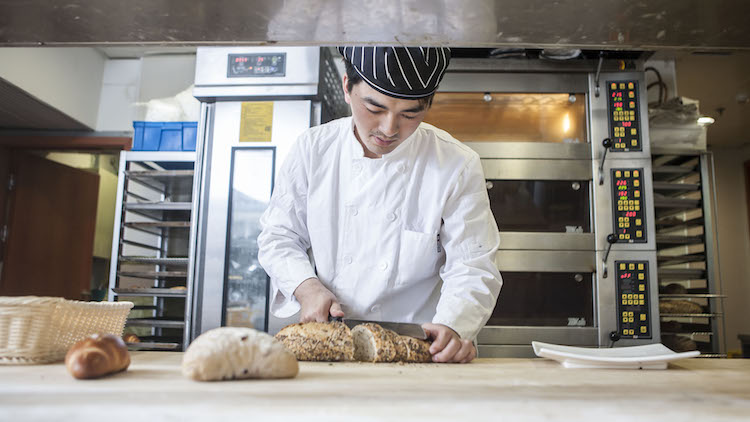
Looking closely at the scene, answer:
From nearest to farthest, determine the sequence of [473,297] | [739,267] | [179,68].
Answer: [473,297]
[179,68]
[739,267]

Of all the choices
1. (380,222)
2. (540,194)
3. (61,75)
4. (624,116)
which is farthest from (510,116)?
(61,75)

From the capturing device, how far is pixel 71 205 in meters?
5.70

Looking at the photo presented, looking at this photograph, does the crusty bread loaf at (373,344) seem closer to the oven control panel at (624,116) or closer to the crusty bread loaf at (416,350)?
the crusty bread loaf at (416,350)

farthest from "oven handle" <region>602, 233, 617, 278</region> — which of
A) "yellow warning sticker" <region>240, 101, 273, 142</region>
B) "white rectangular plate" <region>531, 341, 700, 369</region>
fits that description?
"yellow warning sticker" <region>240, 101, 273, 142</region>

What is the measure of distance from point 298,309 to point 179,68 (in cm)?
365

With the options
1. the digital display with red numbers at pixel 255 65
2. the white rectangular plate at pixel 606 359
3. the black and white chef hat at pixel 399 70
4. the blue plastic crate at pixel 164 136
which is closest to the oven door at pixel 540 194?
the digital display with red numbers at pixel 255 65

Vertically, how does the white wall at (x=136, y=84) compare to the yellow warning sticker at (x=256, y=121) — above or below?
above

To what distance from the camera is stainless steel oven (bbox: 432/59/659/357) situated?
2.75 metres

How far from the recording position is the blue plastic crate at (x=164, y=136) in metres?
3.47

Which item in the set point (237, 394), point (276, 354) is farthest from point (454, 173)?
point (237, 394)

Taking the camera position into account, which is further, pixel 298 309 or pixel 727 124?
pixel 727 124

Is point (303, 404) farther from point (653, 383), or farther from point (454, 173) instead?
point (454, 173)

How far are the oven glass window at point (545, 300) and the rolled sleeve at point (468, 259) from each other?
44.6 inches

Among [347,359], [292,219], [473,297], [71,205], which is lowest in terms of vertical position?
[347,359]
